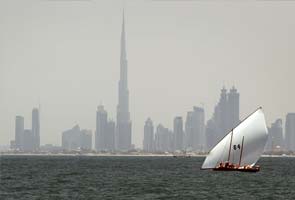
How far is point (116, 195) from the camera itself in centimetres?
9256

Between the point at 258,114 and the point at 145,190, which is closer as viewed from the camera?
the point at 145,190

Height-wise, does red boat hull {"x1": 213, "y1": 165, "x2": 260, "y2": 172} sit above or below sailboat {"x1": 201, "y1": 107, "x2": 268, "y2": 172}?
below

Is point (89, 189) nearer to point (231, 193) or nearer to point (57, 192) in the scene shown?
point (57, 192)

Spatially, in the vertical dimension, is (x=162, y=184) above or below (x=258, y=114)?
below

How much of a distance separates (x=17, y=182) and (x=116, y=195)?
32.1 m

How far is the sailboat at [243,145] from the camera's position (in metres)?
143

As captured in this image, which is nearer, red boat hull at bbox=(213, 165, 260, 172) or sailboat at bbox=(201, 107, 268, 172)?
red boat hull at bbox=(213, 165, 260, 172)

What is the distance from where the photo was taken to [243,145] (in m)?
143

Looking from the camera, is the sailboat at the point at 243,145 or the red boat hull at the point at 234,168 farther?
the sailboat at the point at 243,145

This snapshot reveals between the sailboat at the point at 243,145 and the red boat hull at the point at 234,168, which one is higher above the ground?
the sailboat at the point at 243,145

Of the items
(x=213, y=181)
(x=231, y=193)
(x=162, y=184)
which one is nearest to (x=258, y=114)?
(x=213, y=181)

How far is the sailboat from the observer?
469 feet

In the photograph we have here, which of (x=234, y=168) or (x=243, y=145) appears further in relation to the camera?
(x=243, y=145)

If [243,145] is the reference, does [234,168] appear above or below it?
below
